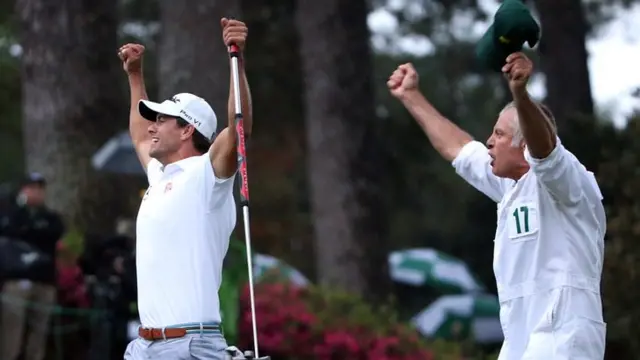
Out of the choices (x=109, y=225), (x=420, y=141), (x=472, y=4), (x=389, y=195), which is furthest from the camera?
(x=389, y=195)

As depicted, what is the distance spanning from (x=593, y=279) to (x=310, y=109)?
457 inches

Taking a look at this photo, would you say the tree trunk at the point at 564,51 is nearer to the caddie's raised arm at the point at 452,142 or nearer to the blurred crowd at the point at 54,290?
the blurred crowd at the point at 54,290

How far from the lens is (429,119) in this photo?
7828mm

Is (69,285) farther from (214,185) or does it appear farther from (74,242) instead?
(214,185)

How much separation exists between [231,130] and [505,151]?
1304 millimetres

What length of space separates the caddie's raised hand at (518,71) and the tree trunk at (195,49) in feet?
24.1

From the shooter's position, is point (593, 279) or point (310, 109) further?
point (310, 109)

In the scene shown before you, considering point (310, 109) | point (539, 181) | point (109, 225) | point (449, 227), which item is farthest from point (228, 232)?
point (449, 227)

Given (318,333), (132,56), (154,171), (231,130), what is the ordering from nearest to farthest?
(231,130), (154,171), (132,56), (318,333)

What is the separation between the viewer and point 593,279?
668 cm

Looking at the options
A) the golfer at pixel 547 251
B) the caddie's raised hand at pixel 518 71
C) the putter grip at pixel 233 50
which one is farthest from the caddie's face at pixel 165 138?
the caddie's raised hand at pixel 518 71

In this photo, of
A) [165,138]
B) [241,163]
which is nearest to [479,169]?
[241,163]

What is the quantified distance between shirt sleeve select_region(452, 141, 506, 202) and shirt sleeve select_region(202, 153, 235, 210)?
1.16m

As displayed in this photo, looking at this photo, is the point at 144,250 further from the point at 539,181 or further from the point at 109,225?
the point at 109,225
